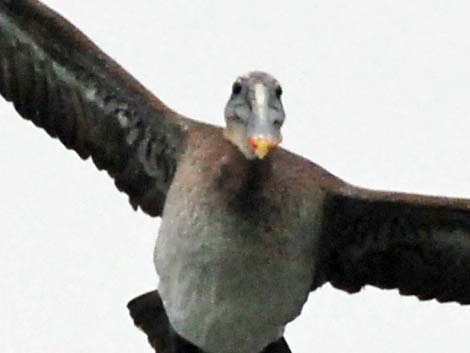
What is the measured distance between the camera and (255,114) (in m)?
5.01

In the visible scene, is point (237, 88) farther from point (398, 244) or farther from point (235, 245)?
point (398, 244)

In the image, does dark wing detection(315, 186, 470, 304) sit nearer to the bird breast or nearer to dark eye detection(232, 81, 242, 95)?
the bird breast

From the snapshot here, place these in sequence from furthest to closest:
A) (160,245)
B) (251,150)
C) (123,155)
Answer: (123,155) < (160,245) < (251,150)

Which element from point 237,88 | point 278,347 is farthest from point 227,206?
point 278,347

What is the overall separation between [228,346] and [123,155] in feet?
1.99

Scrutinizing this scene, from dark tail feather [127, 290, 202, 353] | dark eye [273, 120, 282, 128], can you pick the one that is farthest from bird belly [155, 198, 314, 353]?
dark eye [273, 120, 282, 128]

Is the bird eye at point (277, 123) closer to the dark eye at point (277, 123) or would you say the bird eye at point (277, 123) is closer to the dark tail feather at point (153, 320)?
A: the dark eye at point (277, 123)

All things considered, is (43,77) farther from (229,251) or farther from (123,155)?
(229,251)

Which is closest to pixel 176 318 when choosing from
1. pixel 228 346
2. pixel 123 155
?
pixel 228 346

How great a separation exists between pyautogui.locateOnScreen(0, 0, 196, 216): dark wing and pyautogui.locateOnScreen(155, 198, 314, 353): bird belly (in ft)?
0.95

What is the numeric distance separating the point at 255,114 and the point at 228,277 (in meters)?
0.46

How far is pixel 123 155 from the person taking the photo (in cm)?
580

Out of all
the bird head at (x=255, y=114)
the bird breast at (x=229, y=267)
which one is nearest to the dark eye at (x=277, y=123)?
the bird head at (x=255, y=114)

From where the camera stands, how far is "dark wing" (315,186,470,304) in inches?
218
